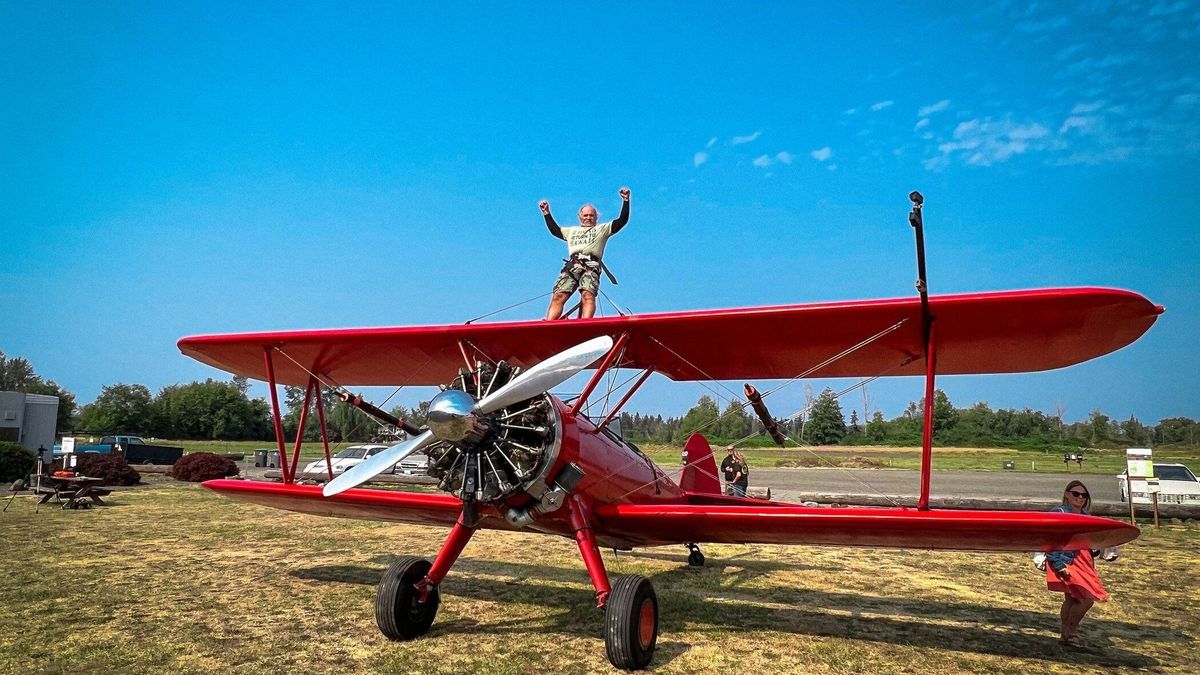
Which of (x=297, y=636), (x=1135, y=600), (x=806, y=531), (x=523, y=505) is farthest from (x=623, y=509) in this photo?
(x=1135, y=600)

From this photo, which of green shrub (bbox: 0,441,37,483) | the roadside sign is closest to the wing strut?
the roadside sign

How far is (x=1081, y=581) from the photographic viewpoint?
502cm

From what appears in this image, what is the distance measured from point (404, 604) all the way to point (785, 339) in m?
3.70

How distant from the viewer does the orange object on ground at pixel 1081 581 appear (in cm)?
498

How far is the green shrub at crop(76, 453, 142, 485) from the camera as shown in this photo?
18.9 metres

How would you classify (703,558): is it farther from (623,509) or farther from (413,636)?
(413,636)

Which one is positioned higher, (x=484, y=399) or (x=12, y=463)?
(x=484, y=399)

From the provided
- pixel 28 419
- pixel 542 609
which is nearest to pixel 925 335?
pixel 542 609

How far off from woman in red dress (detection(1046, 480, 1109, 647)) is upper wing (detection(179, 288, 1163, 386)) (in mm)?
1182

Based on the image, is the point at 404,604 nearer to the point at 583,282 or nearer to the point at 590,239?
the point at 583,282

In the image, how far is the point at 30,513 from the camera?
12938mm

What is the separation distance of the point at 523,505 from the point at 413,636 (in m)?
1.36

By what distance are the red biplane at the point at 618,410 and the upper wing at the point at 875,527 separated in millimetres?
15

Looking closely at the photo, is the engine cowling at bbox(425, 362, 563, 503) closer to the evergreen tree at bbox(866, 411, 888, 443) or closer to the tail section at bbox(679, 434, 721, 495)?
the tail section at bbox(679, 434, 721, 495)
